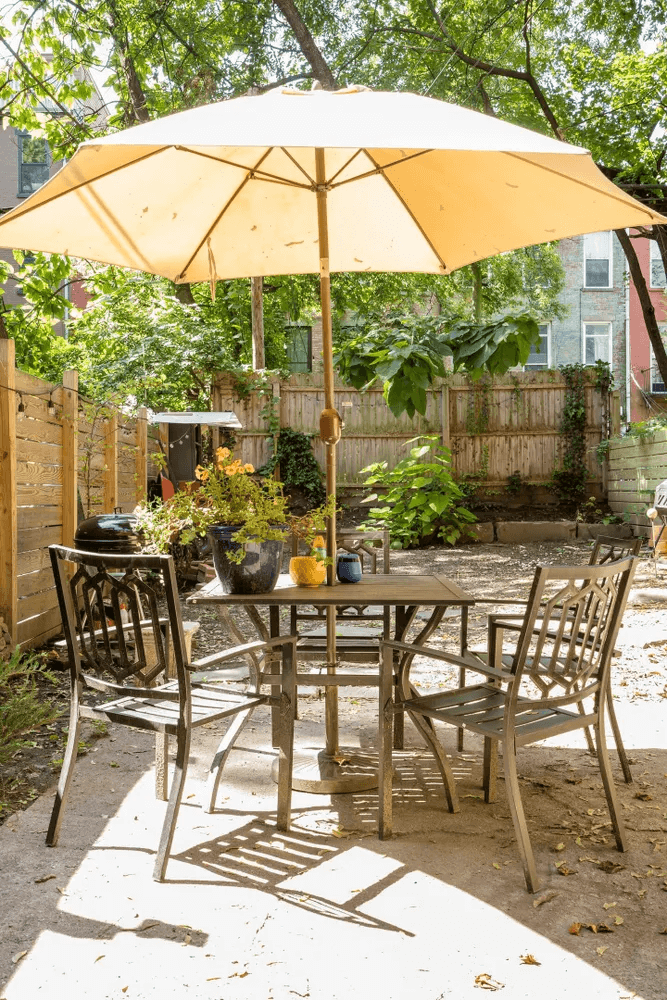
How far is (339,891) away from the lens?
8.55ft

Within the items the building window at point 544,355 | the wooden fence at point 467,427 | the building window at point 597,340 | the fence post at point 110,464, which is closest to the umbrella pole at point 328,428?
the fence post at point 110,464

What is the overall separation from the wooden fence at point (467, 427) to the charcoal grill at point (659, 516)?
448 centimetres

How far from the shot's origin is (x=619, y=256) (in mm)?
24656

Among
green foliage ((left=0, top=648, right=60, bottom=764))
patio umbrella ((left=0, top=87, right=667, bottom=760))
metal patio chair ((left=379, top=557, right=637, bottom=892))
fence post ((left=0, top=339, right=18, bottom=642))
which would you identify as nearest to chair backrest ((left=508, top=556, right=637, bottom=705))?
metal patio chair ((left=379, top=557, right=637, bottom=892))

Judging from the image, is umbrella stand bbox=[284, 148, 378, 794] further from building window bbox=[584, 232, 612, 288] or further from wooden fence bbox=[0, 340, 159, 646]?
building window bbox=[584, 232, 612, 288]

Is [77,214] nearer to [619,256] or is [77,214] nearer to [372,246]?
[372,246]

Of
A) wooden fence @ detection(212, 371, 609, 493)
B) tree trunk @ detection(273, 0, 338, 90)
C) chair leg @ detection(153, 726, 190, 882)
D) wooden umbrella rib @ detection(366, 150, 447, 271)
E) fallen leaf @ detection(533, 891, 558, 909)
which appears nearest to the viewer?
fallen leaf @ detection(533, 891, 558, 909)

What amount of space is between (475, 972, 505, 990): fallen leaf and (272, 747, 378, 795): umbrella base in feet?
4.59

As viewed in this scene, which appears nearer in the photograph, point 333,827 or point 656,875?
point 656,875

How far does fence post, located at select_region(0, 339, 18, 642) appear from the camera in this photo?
5039mm

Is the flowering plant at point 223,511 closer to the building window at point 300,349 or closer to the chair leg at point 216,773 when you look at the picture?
the chair leg at point 216,773

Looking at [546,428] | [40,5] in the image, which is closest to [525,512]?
[546,428]

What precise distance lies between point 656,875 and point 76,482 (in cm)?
482

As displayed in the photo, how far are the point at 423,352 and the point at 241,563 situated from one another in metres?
8.79
